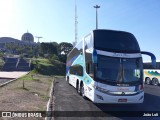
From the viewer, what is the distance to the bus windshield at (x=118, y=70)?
14.0 m

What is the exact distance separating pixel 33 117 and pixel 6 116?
1.01 meters

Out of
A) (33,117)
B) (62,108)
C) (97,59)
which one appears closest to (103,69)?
(97,59)

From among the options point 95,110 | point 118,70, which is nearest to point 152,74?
point 118,70

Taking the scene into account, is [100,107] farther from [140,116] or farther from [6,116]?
[6,116]

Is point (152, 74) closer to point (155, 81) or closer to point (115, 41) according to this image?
point (155, 81)

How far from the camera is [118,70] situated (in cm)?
1408

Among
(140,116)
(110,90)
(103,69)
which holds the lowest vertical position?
(140,116)

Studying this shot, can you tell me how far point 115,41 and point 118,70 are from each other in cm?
172

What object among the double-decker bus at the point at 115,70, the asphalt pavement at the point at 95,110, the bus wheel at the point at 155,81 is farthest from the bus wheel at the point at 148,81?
the double-decker bus at the point at 115,70

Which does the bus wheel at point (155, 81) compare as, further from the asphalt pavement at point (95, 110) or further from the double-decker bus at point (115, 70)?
the double-decker bus at point (115, 70)

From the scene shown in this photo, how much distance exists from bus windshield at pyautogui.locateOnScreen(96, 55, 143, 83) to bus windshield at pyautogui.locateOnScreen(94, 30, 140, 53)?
57 centimetres

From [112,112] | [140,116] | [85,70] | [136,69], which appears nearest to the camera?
[140,116]

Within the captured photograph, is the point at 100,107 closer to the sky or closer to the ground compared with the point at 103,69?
closer to the ground

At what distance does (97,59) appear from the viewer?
14211 mm
